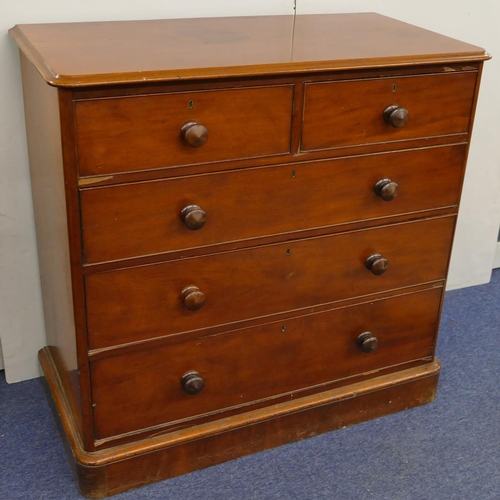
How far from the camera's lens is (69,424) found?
190 cm

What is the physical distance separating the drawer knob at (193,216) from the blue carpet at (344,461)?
719mm

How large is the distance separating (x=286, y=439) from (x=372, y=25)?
1.16m

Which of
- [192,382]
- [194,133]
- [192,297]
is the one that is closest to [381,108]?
[194,133]


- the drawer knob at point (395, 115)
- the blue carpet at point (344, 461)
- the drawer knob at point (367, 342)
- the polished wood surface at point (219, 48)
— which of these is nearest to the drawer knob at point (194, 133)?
the polished wood surface at point (219, 48)

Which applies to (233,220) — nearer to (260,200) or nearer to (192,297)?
(260,200)

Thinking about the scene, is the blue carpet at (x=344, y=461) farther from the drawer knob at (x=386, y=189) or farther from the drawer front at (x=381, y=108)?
the drawer front at (x=381, y=108)

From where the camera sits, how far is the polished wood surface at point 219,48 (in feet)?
4.88

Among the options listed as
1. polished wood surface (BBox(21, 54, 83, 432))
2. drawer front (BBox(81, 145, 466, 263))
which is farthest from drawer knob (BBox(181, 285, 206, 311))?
polished wood surface (BBox(21, 54, 83, 432))

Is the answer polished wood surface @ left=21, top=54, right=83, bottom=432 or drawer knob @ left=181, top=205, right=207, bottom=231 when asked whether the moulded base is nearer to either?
polished wood surface @ left=21, top=54, right=83, bottom=432

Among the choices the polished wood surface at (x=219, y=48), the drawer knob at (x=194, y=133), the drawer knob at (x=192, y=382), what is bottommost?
the drawer knob at (x=192, y=382)

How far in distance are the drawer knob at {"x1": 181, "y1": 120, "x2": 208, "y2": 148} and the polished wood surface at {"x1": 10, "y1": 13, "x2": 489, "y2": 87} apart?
104 millimetres

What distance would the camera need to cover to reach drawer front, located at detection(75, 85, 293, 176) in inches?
58.2

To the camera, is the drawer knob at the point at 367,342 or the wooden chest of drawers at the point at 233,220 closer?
the wooden chest of drawers at the point at 233,220

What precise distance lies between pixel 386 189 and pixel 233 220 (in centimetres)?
40
